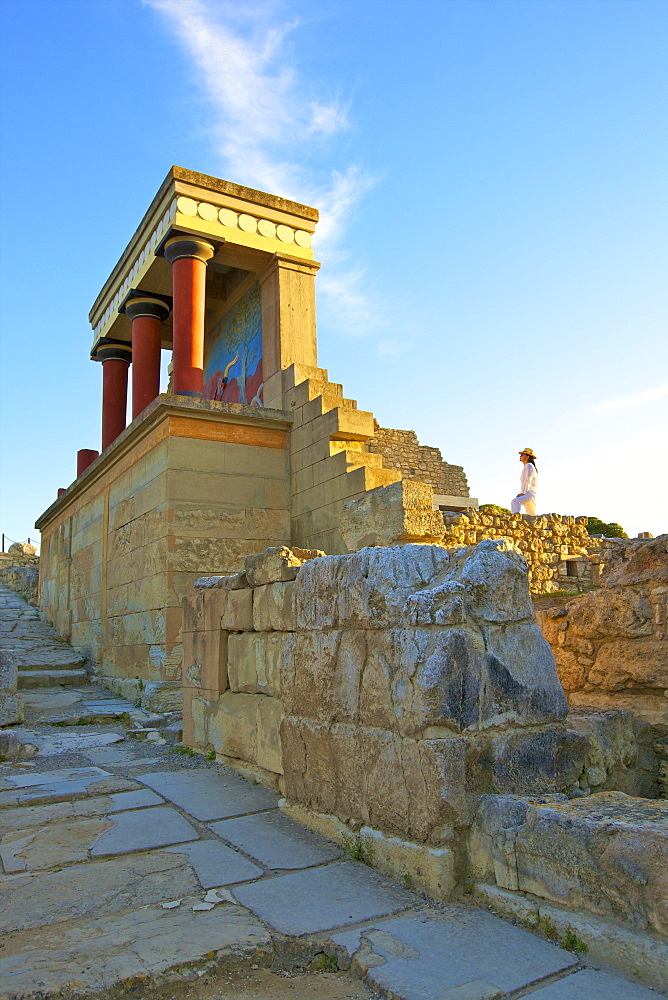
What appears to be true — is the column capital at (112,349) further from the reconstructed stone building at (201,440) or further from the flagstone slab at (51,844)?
the flagstone slab at (51,844)

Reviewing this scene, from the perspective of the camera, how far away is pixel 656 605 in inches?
183

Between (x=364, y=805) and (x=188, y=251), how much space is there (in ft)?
28.8

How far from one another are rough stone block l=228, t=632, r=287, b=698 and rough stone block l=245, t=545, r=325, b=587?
35 centimetres

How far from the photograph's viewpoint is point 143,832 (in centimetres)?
381

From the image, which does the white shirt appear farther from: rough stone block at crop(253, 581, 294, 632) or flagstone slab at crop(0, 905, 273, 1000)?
flagstone slab at crop(0, 905, 273, 1000)

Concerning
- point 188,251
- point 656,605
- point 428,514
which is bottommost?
point 656,605

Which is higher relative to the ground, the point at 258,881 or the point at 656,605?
the point at 656,605

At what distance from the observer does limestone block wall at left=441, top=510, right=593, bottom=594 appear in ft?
41.0

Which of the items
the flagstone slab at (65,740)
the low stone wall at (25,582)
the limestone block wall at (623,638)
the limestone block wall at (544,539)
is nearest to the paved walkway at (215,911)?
the flagstone slab at (65,740)

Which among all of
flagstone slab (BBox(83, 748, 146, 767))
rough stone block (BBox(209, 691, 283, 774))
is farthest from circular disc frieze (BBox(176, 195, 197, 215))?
rough stone block (BBox(209, 691, 283, 774))

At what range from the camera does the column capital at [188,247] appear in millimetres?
10219

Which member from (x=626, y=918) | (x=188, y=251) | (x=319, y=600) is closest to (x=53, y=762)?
(x=319, y=600)

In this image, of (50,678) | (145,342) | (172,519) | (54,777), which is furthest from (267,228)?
(54,777)

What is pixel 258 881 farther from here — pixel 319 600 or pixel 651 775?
pixel 651 775
